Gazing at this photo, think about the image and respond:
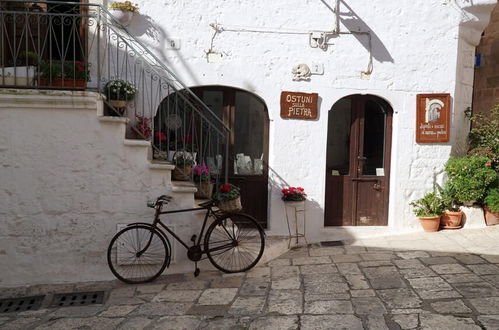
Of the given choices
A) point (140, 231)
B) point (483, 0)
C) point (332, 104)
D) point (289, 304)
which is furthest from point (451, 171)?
point (140, 231)

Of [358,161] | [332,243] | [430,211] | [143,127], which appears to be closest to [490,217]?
[430,211]

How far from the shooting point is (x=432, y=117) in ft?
23.9

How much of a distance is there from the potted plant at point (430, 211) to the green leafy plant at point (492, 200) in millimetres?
710

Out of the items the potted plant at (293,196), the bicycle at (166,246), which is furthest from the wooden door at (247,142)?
the bicycle at (166,246)

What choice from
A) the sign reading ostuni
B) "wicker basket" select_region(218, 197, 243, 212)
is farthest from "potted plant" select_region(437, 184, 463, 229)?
"wicker basket" select_region(218, 197, 243, 212)

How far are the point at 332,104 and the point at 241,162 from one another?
173cm

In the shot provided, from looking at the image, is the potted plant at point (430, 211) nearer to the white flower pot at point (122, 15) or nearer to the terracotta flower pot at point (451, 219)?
the terracotta flower pot at point (451, 219)

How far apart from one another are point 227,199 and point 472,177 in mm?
4033

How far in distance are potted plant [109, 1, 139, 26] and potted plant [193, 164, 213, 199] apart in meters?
2.38

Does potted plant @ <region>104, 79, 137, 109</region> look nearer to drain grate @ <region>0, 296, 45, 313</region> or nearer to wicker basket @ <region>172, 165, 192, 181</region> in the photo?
wicker basket @ <region>172, 165, 192, 181</region>

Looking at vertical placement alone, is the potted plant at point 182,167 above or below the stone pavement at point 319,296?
above

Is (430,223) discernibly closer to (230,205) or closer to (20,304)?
(230,205)

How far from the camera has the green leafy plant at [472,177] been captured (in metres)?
7.03

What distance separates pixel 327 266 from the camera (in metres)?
5.89
